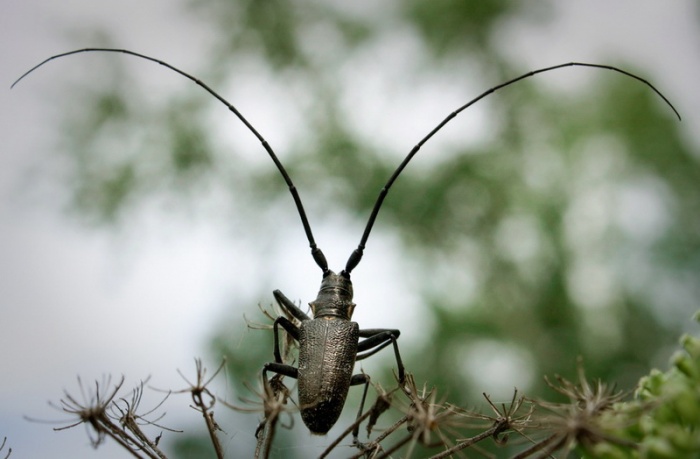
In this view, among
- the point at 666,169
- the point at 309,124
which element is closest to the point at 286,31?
the point at 309,124

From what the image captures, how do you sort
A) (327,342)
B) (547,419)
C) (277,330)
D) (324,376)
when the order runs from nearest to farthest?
(547,419), (324,376), (327,342), (277,330)

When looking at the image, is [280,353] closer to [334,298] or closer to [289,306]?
[289,306]

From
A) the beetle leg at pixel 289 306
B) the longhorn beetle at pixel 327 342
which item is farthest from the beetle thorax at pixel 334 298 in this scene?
the beetle leg at pixel 289 306

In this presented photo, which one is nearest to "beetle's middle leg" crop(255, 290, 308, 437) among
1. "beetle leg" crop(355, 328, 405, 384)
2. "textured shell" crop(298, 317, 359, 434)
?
"textured shell" crop(298, 317, 359, 434)

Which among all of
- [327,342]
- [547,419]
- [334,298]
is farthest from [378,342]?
[547,419]

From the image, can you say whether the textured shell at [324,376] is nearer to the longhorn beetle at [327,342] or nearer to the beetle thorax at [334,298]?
the longhorn beetle at [327,342]

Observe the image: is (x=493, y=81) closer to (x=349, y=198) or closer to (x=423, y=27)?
(x=423, y=27)
